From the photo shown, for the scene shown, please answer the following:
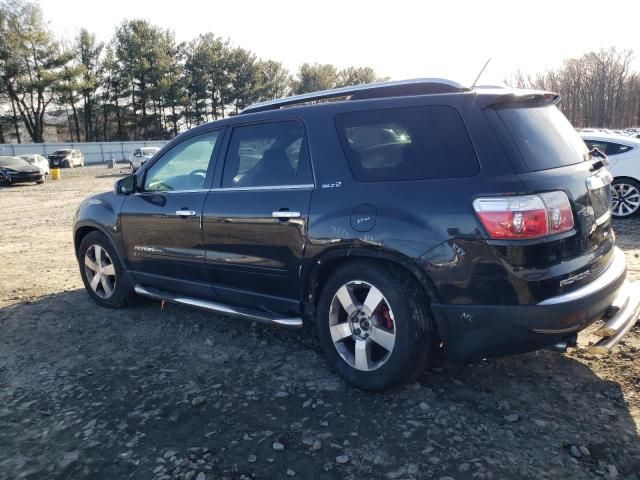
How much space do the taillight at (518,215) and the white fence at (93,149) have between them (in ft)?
161

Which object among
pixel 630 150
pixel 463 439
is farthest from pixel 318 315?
pixel 630 150

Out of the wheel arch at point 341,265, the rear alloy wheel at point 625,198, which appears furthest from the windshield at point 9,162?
the wheel arch at point 341,265

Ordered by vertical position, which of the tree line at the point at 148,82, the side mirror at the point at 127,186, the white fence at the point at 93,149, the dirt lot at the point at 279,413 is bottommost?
the dirt lot at the point at 279,413

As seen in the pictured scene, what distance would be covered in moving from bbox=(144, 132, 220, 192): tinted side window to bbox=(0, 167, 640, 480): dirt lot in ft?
4.25

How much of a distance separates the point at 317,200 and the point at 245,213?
2.23ft

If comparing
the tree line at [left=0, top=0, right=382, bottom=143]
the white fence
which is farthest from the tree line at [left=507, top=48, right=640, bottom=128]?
the white fence

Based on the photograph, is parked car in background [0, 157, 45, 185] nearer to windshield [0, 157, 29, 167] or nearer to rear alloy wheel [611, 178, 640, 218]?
windshield [0, 157, 29, 167]

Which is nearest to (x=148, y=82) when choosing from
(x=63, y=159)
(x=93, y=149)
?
(x=93, y=149)

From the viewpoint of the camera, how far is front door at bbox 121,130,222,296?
4.36 metres

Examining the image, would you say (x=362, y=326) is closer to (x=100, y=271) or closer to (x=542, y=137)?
(x=542, y=137)

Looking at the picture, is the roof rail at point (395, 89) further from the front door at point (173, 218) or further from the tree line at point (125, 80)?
the tree line at point (125, 80)

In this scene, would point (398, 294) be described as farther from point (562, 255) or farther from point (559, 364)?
point (559, 364)

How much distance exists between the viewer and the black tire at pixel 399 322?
3.14 meters

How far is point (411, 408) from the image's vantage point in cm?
320
